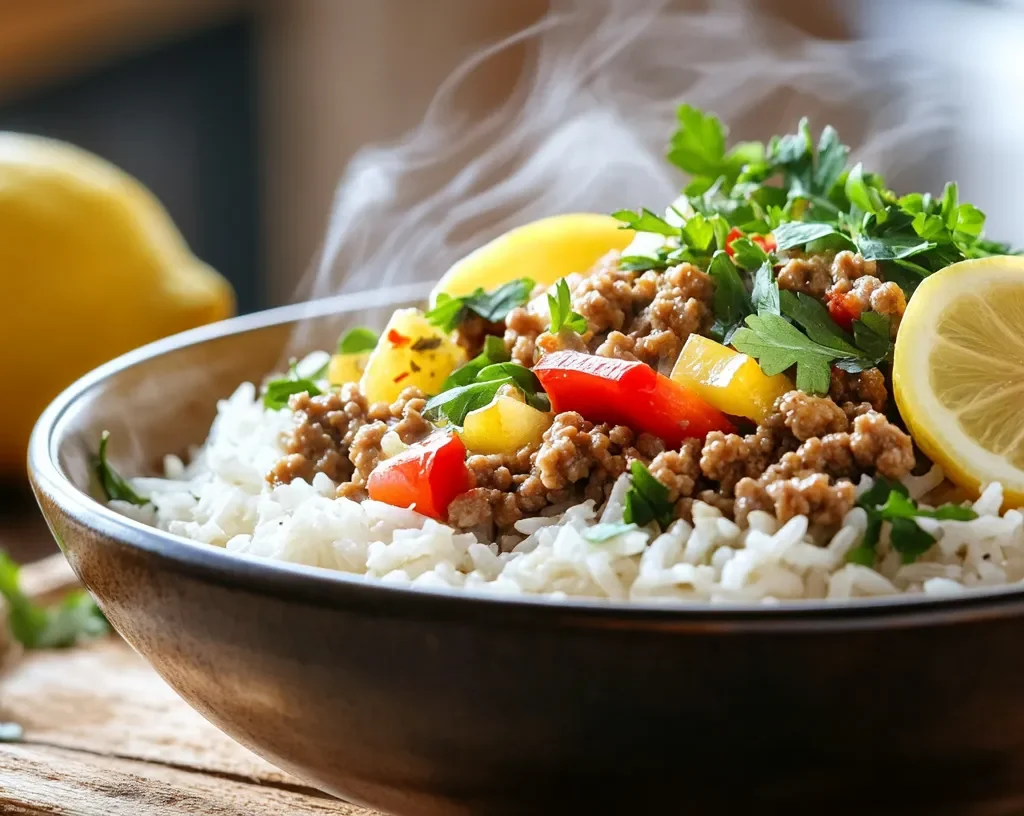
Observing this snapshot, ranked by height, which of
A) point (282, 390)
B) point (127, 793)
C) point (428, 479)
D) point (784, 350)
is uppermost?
point (784, 350)

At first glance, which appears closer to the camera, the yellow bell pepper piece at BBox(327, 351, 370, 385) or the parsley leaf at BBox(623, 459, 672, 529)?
the parsley leaf at BBox(623, 459, 672, 529)

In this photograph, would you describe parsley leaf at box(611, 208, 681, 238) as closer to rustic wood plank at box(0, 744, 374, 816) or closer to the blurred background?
rustic wood plank at box(0, 744, 374, 816)

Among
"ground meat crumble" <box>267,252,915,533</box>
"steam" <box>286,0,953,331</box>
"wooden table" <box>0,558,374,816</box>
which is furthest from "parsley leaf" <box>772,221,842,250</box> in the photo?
"steam" <box>286,0,953,331</box>

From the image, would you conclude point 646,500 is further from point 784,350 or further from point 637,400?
point 784,350

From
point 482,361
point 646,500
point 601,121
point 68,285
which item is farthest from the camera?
point 68,285

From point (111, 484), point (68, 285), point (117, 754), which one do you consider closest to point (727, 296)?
point (111, 484)

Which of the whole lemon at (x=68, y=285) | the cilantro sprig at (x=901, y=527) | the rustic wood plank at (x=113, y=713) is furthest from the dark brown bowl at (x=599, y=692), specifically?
the whole lemon at (x=68, y=285)
